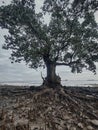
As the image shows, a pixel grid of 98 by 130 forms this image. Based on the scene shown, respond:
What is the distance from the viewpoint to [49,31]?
28.7 metres

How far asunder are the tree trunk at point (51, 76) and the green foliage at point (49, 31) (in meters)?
0.57

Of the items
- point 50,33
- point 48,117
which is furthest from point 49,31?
point 48,117

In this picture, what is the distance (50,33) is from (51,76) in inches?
177

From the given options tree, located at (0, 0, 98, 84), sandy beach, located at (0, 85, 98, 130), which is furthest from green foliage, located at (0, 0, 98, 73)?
sandy beach, located at (0, 85, 98, 130)

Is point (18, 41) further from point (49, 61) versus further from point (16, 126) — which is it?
point (16, 126)

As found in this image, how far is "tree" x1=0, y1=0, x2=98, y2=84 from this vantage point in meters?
28.0

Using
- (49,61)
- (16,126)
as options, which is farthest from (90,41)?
(16,126)

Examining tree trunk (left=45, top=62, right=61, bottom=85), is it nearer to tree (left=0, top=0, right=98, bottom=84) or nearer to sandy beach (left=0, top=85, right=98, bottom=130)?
tree (left=0, top=0, right=98, bottom=84)

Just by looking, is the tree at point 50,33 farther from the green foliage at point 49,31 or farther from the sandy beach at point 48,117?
the sandy beach at point 48,117

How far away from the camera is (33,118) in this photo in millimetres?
12961

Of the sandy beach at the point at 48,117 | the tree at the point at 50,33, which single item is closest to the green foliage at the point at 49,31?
the tree at the point at 50,33

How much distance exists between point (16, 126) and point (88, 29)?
2031cm

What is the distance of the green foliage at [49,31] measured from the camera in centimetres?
2802

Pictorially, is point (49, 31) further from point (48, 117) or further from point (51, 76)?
point (48, 117)
